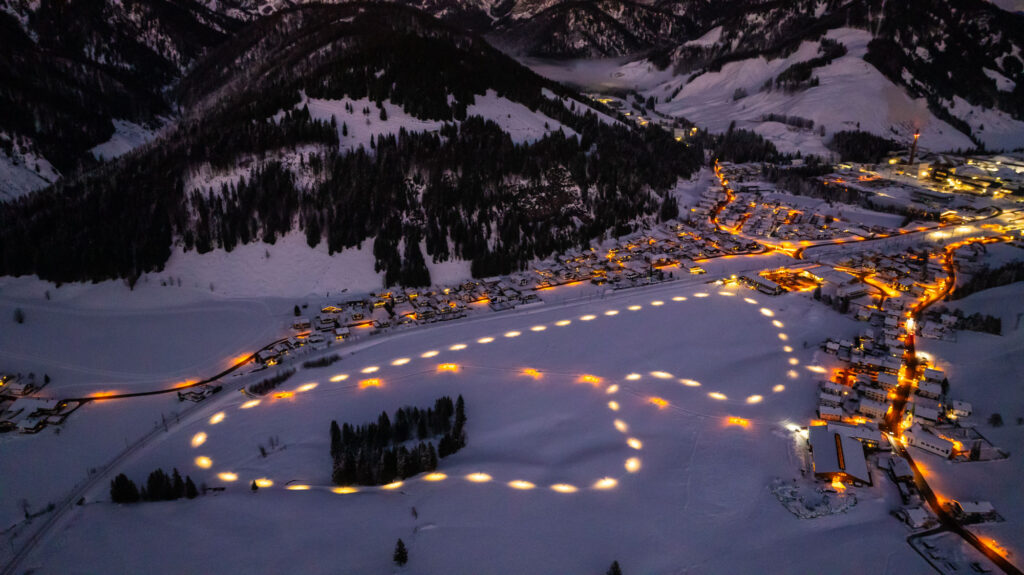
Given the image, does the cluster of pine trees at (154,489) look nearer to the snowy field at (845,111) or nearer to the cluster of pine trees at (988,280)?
the cluster of pine trees at (988,280)

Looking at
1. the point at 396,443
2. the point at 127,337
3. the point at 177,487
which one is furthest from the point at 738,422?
the point at 127,337

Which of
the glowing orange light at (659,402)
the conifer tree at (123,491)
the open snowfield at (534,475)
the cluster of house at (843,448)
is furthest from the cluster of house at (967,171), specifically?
the conifer tree at (123,491)

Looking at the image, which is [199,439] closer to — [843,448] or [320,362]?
[320,362]

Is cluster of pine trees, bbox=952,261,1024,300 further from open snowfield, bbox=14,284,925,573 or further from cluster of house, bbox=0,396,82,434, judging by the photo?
cluster of house, bbox=0,396,82,434

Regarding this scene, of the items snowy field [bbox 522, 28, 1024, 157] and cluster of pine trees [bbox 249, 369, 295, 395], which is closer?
cluster of pine trees [bbox 249, 369, 295, 395]

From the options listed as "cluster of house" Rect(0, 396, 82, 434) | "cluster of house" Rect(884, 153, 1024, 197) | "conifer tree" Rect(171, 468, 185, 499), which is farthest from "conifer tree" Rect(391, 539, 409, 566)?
"cluster of house" Rect(884, 153, 1024, 197)

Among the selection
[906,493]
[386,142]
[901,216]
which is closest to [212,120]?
[386,142]

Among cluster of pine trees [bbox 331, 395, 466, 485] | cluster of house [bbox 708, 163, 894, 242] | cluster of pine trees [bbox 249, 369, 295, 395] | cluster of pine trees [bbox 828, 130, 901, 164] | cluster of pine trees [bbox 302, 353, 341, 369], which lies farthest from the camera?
cluster of pine trees [bbox 828, 130, 901, 164]
